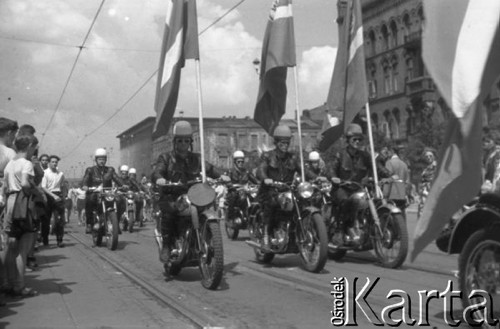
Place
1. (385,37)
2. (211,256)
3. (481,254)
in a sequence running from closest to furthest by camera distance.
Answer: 1. (481,254)
2. (211,256)
3. (385,37)

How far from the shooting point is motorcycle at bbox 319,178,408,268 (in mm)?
8510

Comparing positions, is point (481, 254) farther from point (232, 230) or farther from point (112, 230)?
point (232, 230)

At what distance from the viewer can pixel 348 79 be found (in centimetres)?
1034

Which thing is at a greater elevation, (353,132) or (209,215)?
(353,132)

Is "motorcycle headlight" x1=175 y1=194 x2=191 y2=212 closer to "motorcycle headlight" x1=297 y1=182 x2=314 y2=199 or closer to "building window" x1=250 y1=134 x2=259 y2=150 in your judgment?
"motorcycle headlight" x1=297 y1=182 x2=314 y2=199

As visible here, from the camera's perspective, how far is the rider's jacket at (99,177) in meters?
12.8

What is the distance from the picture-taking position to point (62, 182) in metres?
13.1

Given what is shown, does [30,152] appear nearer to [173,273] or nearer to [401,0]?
[173,273]

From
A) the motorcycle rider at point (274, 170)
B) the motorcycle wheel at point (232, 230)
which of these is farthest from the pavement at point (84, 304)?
the motorcycle wheel at point (232, 230)

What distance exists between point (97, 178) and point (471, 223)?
915 cm

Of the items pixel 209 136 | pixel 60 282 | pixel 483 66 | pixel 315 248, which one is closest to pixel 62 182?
pixel 60 282

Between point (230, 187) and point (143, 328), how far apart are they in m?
8.73

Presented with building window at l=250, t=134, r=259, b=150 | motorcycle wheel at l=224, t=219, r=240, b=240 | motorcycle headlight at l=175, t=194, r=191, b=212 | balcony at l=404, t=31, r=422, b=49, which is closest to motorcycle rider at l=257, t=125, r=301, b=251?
motorcycle headlight at l=175, t=194, r=191, b=212

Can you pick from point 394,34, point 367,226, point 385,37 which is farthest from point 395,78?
point 367,226
